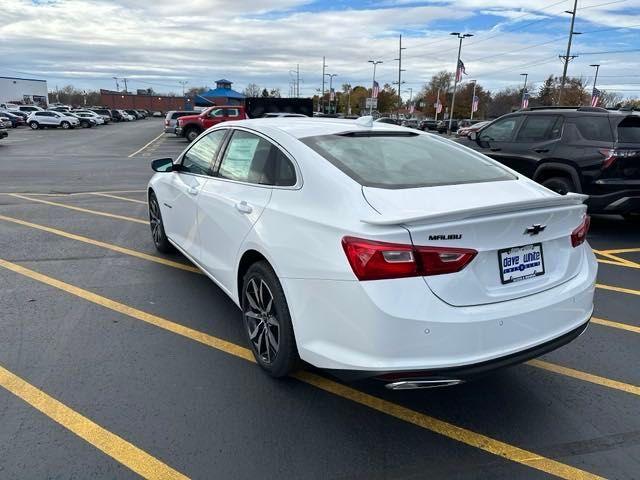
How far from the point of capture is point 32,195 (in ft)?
33.9

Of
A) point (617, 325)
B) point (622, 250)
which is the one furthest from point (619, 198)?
point (617, 325)

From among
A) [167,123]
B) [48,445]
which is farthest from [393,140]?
[167,123]

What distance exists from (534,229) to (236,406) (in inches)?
78.3

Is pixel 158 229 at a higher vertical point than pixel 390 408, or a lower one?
higher

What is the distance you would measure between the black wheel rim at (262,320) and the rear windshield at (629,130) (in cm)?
607

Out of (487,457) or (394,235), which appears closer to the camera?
(394,235)

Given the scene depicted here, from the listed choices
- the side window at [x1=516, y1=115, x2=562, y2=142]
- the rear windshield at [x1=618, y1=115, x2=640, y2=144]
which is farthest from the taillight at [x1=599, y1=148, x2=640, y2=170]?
the side window at [x1=516, y1=115, x2=562, y2=142]

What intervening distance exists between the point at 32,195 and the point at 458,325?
10304mm

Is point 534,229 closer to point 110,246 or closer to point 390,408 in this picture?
point 390,408

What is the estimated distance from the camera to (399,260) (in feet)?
7.95

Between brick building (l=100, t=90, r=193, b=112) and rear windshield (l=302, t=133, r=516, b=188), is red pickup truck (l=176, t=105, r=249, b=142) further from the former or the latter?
brick building (l=100, t=90, r=193, b=112)

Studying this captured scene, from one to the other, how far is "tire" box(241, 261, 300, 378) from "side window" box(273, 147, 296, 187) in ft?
1.75

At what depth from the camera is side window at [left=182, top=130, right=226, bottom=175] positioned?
4473 millimetres

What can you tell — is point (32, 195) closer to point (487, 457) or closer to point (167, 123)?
point (487, 457)
